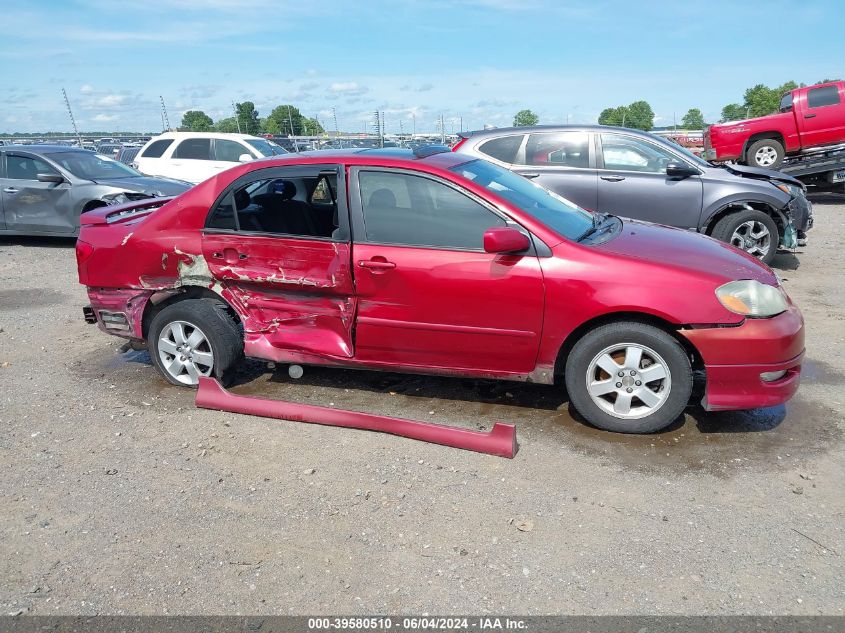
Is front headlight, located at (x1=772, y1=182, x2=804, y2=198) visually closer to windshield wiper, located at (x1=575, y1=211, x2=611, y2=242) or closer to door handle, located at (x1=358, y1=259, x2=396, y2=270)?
windshield wiper, located at (x1=575, y1=211, x2=611, y2=242)

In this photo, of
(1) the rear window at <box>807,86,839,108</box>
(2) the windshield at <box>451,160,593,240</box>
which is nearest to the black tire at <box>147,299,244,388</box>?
(2) the windshield at <box>451,160,593,240</box>

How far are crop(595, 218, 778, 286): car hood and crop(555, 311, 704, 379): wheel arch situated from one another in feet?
1.09

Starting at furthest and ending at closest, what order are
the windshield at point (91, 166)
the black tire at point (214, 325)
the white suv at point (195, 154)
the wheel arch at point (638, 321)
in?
1. the white suv at point (195, 154)
2. the windshield at point (91, 166)
3. the black tire at point (214, 325)
4. the wheel arch at point (638, 321)

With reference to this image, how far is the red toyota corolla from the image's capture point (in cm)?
383

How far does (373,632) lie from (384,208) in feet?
8.36

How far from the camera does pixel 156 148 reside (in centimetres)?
1396

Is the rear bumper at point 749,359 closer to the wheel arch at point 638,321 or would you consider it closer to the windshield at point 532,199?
the wheel arch at point 638,321

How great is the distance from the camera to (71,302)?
756 cm

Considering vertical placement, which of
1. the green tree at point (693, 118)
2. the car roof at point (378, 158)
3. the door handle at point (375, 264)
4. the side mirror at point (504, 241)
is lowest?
the green tree at point (693, 118)

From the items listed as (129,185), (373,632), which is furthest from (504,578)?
(129,185)

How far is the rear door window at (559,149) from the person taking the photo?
26.9 feet

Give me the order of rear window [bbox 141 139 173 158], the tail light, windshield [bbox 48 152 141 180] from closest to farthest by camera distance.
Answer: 1. the tail light
2. windshield [bbox 48 152 141 180]
3. rear window [bbox 141 139 173 158]

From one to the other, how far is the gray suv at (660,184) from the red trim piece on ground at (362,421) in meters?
4.77

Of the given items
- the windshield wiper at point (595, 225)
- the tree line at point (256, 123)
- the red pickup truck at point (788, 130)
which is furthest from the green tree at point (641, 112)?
the windshield wiper at point (595, 225)
